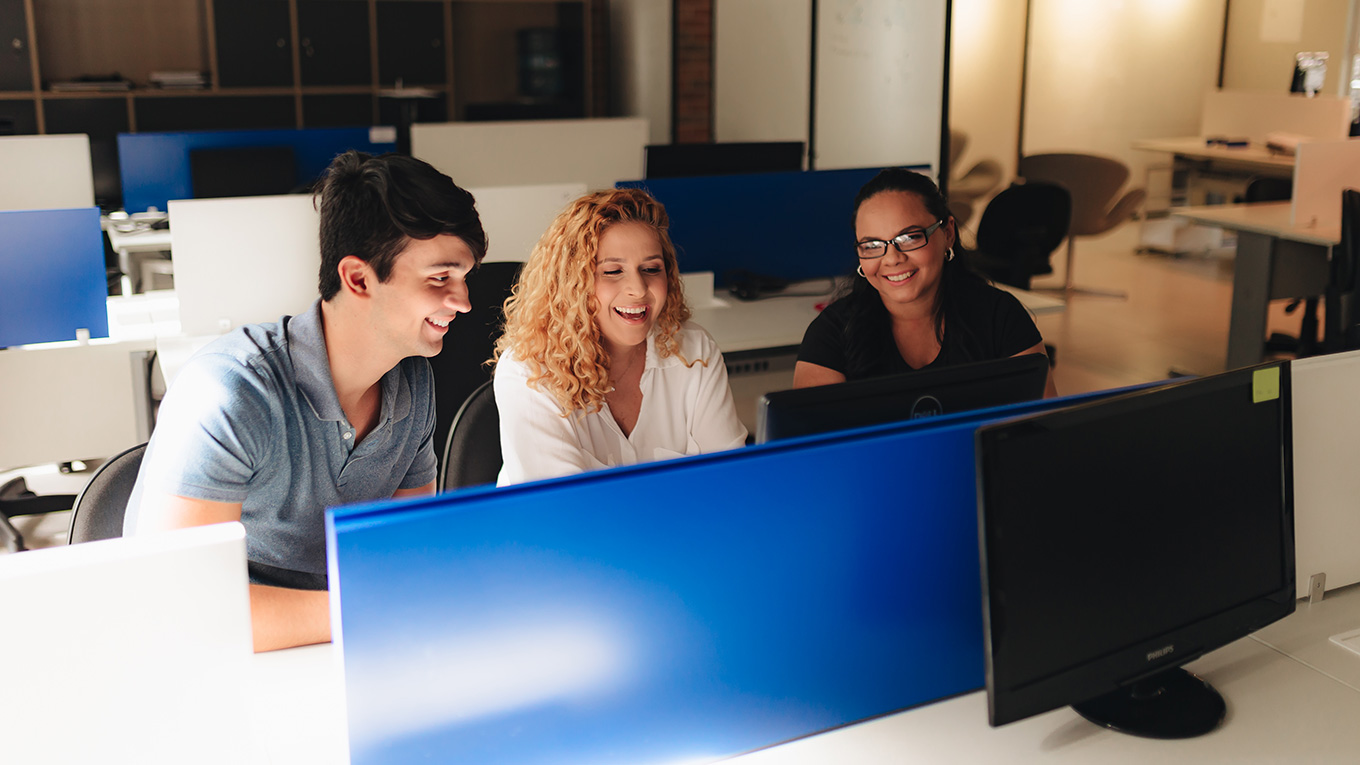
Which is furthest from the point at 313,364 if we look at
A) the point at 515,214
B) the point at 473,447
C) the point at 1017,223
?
the point at 1017,223

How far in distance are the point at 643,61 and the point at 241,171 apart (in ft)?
10.5

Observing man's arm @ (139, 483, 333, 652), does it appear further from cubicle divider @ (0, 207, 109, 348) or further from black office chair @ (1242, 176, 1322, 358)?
black office chair @ (1242, 176, 1322, 358)

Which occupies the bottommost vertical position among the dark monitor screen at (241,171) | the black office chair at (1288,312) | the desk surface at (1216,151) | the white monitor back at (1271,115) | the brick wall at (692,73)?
the black office chair at (1288,312)

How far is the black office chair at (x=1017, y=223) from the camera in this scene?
5000 mm

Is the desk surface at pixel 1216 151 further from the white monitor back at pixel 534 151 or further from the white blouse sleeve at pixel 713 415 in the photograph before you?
the white blouse sleeve at pixel 713 415

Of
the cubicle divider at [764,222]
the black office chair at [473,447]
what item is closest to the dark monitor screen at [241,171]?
the cubicle divider at [764,222]

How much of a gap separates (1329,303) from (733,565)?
3.72 m

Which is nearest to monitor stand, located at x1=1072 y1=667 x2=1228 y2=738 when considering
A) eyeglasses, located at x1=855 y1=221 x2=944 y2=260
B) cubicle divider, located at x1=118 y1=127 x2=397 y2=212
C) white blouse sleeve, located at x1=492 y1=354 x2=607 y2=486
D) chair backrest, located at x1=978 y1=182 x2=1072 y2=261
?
white blouse sleeve, located at x1=492 y1=354 x2=607 y2=486

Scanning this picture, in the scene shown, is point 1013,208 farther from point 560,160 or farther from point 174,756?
point 174,756

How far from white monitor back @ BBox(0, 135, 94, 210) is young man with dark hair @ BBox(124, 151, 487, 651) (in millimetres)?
3149

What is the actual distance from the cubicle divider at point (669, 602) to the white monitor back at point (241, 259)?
2.05 m

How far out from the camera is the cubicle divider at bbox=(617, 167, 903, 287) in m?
3.55

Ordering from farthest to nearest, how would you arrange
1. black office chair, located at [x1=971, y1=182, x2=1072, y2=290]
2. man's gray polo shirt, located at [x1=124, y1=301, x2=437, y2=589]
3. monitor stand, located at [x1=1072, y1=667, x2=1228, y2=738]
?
black office chair, located at [x1=971, y1=182, x2=1072, y2=290], man's gray polo shirt, located at [x1=124, y1=301, x2=437, y2=589], monitor stand, located at [x1=1072, y1=667, x2=1228, y2=738]

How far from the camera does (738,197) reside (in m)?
3.61
